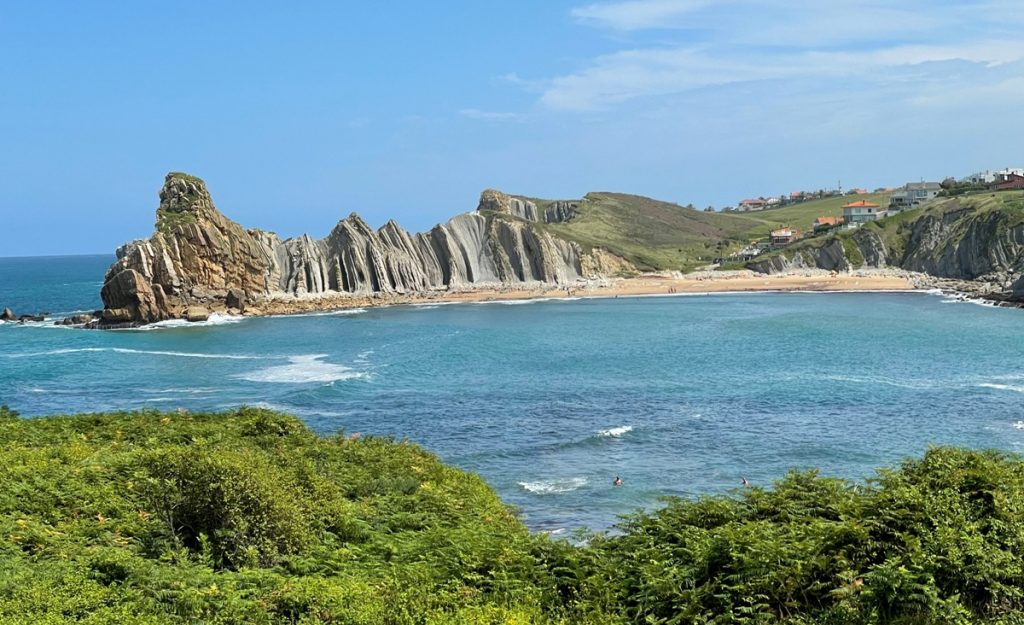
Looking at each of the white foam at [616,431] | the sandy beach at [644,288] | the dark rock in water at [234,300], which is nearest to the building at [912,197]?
the sandy beach at [644,288]

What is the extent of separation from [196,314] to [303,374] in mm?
40319

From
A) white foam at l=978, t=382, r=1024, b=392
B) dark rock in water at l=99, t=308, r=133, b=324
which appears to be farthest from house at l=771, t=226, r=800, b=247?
white foam at l=978, t=382, r=1024, b=392

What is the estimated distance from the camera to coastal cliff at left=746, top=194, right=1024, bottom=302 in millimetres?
117000

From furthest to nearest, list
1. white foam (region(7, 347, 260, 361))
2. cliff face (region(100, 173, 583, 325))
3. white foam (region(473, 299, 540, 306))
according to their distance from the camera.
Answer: white foam (region(473, 299, 540, 306)) → cliff face (region(100, 173, 583, 325)) → white foam (region(7, 347, 260, 361))

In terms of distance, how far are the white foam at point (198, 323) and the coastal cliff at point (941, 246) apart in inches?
3160

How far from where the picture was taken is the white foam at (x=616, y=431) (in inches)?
1481

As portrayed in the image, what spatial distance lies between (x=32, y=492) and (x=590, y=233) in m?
160

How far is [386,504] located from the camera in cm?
2031

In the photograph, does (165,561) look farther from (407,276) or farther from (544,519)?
(407,276)

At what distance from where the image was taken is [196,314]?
91.8 metres

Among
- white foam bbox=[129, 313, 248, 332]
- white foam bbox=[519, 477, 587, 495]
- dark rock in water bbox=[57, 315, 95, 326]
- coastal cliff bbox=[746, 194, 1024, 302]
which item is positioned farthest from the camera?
coastal cliff bbox=[746, 194, 1024, 302]

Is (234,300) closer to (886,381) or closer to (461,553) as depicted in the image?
(886,381)

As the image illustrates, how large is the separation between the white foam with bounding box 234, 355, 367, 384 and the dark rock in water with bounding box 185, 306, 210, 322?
1332 inches

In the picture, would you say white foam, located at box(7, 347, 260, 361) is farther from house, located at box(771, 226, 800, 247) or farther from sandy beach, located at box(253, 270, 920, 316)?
house, located at box(771, 226, 800, 247)
